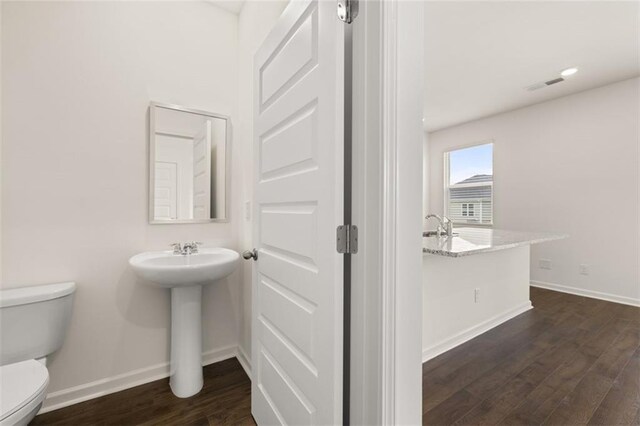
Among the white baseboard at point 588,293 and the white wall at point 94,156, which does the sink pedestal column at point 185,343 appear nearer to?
the white wall at point 94,156

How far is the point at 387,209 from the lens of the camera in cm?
82

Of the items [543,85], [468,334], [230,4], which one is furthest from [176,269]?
[543,85]

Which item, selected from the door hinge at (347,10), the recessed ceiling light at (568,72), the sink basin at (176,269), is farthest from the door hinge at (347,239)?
the recessed ceiling light at (568,72)

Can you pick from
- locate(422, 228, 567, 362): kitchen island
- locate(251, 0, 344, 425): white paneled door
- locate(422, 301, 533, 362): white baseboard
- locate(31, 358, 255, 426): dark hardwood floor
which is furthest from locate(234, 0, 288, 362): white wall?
locate(422, 301, 533, 362): white baseboard

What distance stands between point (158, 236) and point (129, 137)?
654mm

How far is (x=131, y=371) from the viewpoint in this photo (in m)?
1.78

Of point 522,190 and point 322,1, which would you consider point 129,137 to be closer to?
point 322,1

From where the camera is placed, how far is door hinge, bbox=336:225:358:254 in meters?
0.90

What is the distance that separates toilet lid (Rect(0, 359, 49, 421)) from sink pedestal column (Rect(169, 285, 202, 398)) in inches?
23.8

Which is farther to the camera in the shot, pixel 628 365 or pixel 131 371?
pixel 628 365

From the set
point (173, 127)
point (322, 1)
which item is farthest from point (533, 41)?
point (173, 127)

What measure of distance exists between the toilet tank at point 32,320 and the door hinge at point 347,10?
1.85 m

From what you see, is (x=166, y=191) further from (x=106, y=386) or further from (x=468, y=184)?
(x=468, y=184)

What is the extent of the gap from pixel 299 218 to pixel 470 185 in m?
4.99
